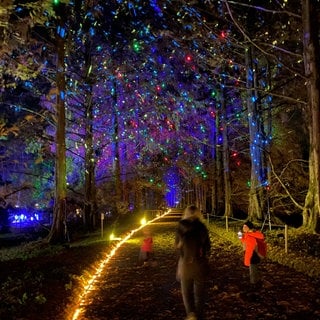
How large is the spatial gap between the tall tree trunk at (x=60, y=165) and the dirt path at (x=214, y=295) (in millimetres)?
7078

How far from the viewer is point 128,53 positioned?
24.7m

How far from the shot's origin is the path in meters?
6.65

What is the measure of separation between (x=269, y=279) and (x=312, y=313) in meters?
2.34

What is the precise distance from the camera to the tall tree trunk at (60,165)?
57.8ft

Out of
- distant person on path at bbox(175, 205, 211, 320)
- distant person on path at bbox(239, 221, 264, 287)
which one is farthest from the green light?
distant person on path at bbox(175, 205, 211, 320)

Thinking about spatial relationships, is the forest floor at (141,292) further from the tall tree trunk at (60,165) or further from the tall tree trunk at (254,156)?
the tall tree trunk at (254,156)

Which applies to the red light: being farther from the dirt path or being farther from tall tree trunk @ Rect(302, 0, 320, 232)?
the dirt path

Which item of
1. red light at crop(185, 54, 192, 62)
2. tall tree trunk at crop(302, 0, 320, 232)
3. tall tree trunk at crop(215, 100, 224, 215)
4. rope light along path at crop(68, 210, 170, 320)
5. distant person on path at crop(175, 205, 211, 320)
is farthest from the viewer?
tall tree trunk at crop(215, 100, 224, 215)

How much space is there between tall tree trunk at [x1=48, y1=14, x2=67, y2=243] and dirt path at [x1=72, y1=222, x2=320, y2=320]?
708 centimetres

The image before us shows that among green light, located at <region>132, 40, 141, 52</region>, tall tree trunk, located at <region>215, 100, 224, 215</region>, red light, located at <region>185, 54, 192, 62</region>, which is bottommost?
tall tree trunk, located at <region>215, 100, 224, 215</region>

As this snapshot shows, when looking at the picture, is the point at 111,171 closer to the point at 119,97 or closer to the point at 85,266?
the point at 119,97

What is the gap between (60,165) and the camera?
58.4 ft

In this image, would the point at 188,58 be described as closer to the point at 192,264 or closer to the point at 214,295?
the point at 214,295

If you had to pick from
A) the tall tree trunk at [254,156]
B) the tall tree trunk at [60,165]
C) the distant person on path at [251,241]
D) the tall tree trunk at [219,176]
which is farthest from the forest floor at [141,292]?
the tall tree trunk at [219,176]
